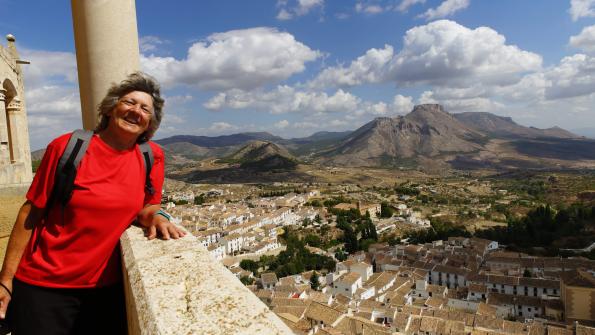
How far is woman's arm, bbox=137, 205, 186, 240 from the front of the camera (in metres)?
2.41

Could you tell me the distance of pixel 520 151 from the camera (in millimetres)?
184250

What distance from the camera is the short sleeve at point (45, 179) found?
1.97m

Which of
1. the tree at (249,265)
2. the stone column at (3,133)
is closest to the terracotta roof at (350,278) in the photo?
the tree at (249,265)

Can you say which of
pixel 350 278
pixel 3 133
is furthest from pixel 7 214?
pixel 350 278

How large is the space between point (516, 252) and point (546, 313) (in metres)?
12.9

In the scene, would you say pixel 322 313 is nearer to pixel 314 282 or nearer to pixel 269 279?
pixel 269 279

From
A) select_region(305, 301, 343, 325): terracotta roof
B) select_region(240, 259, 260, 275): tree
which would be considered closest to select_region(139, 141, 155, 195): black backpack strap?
select_region(305, 301, 343, 325): terracotta roof

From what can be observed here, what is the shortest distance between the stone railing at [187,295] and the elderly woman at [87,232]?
190 millimetres

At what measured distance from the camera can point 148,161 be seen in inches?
97.3

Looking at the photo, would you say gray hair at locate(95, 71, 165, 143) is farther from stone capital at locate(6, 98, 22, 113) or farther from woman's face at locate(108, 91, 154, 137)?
stone capital at locate(6, 98, 22, 113)

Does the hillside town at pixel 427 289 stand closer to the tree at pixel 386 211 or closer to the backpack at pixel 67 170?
the backpack at pixel 67 170

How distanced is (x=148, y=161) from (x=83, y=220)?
1.77ft

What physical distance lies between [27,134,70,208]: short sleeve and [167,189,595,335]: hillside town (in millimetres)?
13466

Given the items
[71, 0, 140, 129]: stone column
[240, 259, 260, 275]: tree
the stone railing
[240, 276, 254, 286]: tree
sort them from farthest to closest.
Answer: [240, 259, 260, 275]: tree, [240, 276, 254, 286]: tree, [71, 0, 140, 129]: stone column, the stone railing
